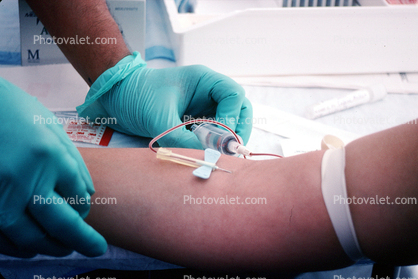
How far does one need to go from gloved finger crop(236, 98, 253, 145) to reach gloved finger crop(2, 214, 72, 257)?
2.22ft

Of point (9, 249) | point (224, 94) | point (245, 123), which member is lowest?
point (9, 249)

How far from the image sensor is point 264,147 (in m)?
1.17

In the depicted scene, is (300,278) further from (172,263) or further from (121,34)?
(121,34)

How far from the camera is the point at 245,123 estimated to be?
1133 millimetres

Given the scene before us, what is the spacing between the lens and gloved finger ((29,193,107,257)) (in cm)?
61

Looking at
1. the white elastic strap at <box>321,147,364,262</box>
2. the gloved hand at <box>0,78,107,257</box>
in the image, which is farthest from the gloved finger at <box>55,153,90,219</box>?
the white elastic strap at <box>321,147,364,262</box>

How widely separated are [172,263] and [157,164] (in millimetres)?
257

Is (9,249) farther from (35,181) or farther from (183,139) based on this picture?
(183,139)

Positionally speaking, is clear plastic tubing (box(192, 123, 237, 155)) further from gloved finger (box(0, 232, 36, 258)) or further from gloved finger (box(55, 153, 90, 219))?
gloved finger (box(0, 232, 36, 258))

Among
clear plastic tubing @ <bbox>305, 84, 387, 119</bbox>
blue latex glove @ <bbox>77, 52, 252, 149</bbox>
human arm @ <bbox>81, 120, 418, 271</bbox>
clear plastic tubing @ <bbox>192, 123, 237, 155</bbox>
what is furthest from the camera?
clear plastic tubing @ <bbox>305, 84, 387, 119</bbox>

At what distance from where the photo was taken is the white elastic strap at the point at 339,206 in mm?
616

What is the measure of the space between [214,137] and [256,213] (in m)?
0.33

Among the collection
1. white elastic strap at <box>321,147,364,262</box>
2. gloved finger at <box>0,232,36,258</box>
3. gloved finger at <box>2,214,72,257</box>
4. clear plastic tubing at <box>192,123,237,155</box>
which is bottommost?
gloved finger at <box>0,232,36,258</box>

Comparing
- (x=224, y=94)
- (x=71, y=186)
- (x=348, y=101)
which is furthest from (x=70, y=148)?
(x=348, y=101)
